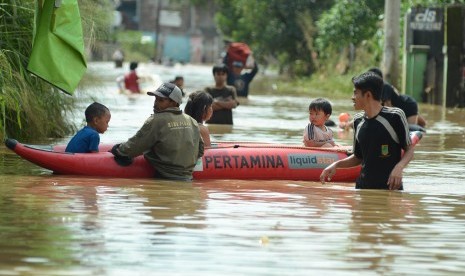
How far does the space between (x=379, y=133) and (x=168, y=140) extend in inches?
114

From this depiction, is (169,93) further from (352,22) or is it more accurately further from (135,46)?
(135,46)

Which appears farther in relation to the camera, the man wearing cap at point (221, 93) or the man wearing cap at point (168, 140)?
the man wearing cap at point (221, 93)

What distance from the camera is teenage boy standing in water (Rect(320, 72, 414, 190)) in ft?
35.1

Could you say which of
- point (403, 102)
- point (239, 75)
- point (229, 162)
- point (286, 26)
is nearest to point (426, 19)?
point (239, 75)

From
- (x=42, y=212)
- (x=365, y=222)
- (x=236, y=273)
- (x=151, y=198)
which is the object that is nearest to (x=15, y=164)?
(x=151, y=198)

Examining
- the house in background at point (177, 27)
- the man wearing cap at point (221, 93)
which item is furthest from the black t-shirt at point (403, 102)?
the house in background at point (177, 27)

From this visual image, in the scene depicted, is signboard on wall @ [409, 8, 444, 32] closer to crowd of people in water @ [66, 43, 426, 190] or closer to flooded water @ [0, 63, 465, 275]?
crowd of people in water @ [66, 43, 426, 190]

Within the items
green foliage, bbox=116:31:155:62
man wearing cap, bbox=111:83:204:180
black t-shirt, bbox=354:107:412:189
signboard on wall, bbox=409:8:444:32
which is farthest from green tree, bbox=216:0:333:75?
green foliage, bbox=116:31:155:62

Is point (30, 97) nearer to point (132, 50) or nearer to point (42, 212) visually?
point (42, 212)

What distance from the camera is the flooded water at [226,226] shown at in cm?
809

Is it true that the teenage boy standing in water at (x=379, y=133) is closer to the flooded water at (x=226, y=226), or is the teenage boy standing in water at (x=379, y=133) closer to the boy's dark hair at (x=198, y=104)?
the flooded water at (x=226, y=226)

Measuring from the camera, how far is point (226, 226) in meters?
9.72

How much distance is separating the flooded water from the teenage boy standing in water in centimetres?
37

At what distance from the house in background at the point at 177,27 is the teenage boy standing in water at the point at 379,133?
109674 millimetres
